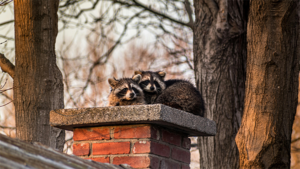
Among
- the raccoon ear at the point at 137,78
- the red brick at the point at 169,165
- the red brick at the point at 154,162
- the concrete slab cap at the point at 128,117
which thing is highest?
the raccoon ear at the point at 137,78

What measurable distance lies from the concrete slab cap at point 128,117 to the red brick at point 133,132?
0.06 m

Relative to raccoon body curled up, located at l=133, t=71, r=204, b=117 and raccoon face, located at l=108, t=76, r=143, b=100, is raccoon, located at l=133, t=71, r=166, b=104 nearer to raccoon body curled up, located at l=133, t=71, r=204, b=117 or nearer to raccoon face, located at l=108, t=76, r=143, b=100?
raccoon face, located at l=108, t=76, r=143, b=100

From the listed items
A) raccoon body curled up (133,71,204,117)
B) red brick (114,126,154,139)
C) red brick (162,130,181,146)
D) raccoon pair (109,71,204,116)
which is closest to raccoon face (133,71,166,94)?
raccoon pair (109,71,204,116)

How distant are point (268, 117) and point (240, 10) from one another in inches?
91.9

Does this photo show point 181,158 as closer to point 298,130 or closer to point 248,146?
point 248,146

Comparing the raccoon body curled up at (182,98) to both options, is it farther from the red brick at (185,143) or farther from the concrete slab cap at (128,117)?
the concrete slab cap at (128,117)

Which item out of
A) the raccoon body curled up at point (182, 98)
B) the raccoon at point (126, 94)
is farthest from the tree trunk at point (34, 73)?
the raccoon body curled up at point (182, 98)

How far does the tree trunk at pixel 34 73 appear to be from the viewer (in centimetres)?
417

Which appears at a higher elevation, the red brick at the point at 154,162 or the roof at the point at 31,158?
the roof at the point at 31,158

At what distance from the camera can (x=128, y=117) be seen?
295 cm

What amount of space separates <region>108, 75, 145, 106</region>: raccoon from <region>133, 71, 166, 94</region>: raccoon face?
0.55 feet

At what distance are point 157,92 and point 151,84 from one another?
142mm

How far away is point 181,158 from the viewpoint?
3.43m

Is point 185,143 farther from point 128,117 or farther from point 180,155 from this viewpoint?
point 128,117
